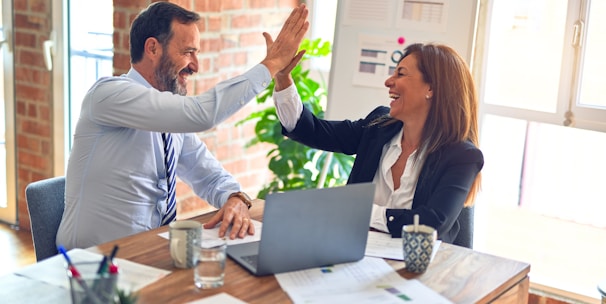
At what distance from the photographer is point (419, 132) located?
100.0 inches

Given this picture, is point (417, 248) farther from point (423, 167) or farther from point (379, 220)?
point (423, 167)

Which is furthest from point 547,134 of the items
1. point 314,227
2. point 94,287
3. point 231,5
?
point 94,287

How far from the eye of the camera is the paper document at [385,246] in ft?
6.70

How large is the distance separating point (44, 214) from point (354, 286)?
0.97 meters

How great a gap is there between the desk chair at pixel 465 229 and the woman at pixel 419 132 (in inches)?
1.5

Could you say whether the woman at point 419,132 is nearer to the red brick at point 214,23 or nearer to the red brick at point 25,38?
the red brick at point 214,23

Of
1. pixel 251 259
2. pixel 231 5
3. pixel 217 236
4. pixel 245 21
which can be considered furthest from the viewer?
pixel 245 21

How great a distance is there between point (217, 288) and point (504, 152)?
2093 mm

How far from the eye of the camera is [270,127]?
377 cm

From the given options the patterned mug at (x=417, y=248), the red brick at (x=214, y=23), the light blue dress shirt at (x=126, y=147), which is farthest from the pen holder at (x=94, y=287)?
the red brick at (x=214, y=23)

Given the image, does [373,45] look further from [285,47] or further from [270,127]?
[285,47]

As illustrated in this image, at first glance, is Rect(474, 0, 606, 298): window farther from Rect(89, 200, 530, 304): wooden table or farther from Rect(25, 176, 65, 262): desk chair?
Rect(25, 176, 65, 262): desk chair

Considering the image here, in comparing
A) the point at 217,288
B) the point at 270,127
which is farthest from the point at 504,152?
the point at 217,288

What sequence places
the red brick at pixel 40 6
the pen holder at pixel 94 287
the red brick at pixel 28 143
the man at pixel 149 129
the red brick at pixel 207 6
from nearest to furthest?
the pen holder at pixel 94 287
the man at pixel 149 129
the red brick at pixel 207 6
the red brick at pixel 40 6
the red brick at pixel 28 143
